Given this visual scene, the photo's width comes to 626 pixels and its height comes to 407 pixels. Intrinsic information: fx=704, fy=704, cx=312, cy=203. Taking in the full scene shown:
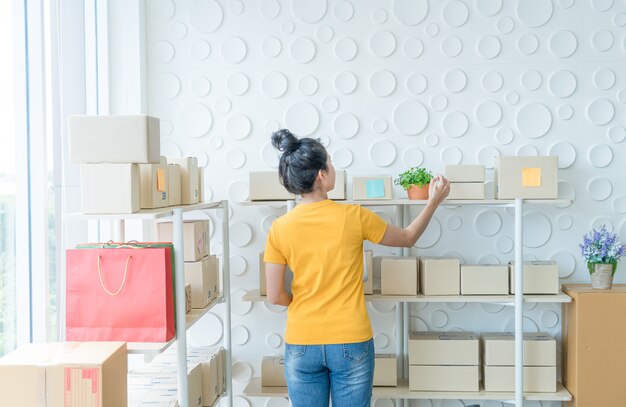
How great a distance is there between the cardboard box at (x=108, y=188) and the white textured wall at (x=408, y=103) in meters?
1.38

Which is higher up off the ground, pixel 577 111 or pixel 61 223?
pixel 577 111

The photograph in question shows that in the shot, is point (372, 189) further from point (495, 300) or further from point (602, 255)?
point (602, 255)

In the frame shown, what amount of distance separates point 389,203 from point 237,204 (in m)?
0.79

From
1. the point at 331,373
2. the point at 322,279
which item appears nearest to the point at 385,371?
the point at 331,373

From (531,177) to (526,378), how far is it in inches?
37.9

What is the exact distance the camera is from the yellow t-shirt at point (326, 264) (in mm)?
2490

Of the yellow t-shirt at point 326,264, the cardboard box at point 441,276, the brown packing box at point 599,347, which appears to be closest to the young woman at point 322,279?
the yellow t-shirt at point 326,264

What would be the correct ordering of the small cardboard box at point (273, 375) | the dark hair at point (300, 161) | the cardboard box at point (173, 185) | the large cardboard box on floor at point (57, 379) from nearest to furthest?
the large cardboard box on floor at point (57, 379) < the dark hair at point (300, 161) < the cardboard box at point (173, 185) < the small cardboard box at point (273, 375)

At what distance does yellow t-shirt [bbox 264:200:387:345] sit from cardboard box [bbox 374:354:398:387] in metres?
0.95

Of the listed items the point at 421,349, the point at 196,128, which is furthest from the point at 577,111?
the point at 196,128

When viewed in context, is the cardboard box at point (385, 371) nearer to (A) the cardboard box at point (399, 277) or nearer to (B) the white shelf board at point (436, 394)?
(B) the white shelf board at point (436, 394)

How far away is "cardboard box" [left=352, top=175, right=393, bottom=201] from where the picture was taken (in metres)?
3.36

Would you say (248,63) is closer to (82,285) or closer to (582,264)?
(82,285)

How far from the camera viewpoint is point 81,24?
3338 millimetres
